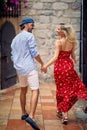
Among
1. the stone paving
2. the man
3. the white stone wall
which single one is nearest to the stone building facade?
the white stone wall

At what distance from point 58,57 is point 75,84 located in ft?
1.55

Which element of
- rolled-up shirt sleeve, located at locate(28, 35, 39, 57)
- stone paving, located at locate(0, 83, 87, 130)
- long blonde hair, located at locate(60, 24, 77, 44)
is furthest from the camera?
long blonde hair, located at locate(60, 24, 77, 44)

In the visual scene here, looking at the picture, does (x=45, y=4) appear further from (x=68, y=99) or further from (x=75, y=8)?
(x=68, y=99)

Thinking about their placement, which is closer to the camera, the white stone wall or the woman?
the woman

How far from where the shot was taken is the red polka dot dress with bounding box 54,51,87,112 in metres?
5.27

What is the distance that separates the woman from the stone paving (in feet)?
Answer: 0.66

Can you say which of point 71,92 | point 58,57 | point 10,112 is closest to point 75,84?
point 71,92

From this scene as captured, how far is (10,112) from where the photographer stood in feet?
19.1

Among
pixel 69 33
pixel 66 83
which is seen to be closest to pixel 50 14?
pixel 69 33

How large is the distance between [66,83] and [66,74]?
0.14 meters

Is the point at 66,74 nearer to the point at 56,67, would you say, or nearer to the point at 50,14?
the point at 56,67

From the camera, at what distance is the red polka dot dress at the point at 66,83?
17.3ft

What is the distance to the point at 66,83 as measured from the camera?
17.5 ft

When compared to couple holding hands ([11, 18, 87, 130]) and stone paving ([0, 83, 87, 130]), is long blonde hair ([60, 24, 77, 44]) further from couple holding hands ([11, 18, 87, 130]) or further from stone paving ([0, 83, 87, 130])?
stone paving ([0, 83, 87, 130])
